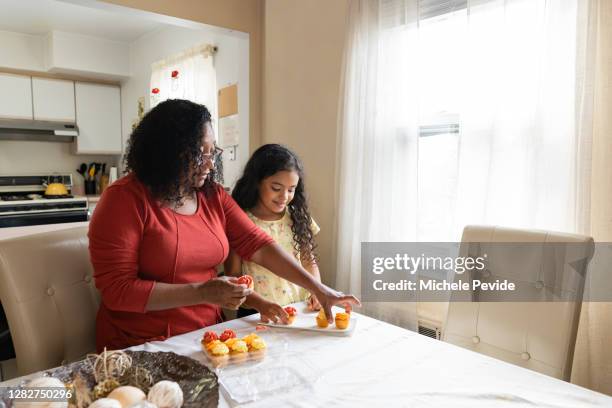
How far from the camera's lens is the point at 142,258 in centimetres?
124

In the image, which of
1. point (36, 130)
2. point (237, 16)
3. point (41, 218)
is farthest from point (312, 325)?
point (36, 130)

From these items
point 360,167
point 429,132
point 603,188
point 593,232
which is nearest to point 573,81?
point 603,188

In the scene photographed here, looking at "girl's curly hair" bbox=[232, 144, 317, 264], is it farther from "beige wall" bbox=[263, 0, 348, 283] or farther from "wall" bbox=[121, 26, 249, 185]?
"wall" bbox=[121, 26, 249, 185]

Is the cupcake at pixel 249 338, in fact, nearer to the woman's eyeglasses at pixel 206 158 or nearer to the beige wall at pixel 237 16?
the woman's eyeglasses at pixel 206 158

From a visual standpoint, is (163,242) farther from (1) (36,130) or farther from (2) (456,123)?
(1) (36,130)

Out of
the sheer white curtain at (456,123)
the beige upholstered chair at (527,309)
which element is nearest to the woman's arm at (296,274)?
the beige upholstered chair at (527,309)

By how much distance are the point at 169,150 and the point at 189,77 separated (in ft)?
8.26

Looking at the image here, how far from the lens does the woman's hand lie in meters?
1.07

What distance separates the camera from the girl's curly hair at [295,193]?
1765 millimetres

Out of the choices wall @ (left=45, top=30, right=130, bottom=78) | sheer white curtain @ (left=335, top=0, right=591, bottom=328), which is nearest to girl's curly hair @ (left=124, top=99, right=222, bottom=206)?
sheer white curtain @ (left=335, top=0, right=591, bottom=328)

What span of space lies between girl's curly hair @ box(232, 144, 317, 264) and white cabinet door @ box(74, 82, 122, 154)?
3.31m

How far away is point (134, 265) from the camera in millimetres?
1191

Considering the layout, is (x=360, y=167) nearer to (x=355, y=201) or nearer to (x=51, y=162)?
(x=355, y=201)

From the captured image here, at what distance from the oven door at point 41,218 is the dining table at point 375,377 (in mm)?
3403
